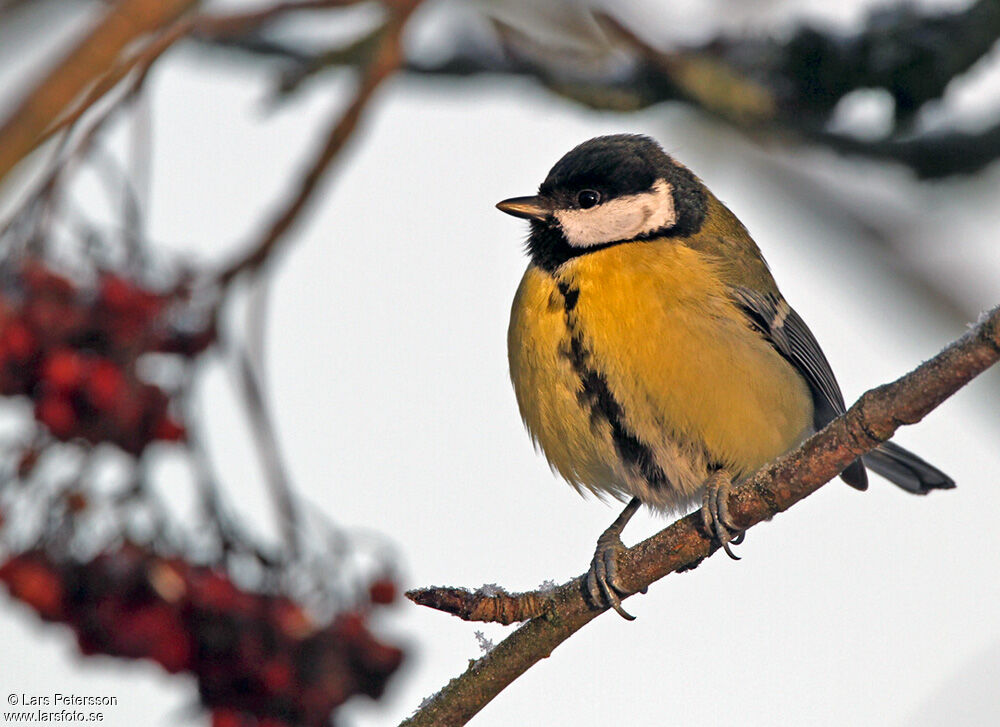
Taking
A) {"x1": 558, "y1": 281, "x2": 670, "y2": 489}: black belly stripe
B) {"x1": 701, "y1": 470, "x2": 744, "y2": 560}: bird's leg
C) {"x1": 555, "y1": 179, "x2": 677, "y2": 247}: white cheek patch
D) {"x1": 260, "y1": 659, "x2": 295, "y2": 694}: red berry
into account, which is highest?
{"x1": 555, "y1": 179, "x2": 677, "y2": 247}: white cheek patch

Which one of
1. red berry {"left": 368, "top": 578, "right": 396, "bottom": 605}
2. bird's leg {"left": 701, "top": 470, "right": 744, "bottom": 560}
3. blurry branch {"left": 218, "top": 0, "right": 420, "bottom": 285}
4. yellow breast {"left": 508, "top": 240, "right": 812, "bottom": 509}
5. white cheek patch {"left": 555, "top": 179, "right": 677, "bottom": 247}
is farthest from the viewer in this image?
white cheek patch {"left": 555, "top": 179, "right": 677, "bottom": 247}

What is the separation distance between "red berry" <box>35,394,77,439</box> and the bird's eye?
5.40ft

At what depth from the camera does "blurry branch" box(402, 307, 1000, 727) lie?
6.29ft

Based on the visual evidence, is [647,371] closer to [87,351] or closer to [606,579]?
[606,579]

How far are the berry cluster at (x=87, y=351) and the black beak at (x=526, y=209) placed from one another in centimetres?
116

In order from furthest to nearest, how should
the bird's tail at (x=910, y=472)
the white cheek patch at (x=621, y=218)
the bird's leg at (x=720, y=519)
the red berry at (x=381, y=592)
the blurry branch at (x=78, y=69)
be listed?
the bird's tail at (x=910, y=472), the white cheek patch at (x=621, y=218), the red berry at (x=381, y=592), the bird's leg at (x=720, y=519), the blurry branch at (x=78, y=69)

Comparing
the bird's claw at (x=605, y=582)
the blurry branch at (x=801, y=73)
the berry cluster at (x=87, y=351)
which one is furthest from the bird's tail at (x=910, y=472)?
the berry cluster at (x=87, y=351)

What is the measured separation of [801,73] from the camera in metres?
3.42

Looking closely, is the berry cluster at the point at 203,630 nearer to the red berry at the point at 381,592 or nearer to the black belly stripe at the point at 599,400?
the red berry at the point at 381,592

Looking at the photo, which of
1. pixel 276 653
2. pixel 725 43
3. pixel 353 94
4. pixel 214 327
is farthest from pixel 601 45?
pixel 276 653

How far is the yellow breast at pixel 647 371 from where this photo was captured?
2988mm

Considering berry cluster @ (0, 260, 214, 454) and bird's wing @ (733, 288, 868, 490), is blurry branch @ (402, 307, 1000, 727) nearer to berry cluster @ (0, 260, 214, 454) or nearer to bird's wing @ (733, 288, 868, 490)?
berry cluster @ (0, 260, 214, 454)

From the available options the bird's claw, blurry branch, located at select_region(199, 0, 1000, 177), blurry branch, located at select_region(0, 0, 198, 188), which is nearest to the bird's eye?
blurry branch, located at select_region(199, 0, 1000, 177)

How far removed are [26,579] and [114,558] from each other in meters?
0.18
